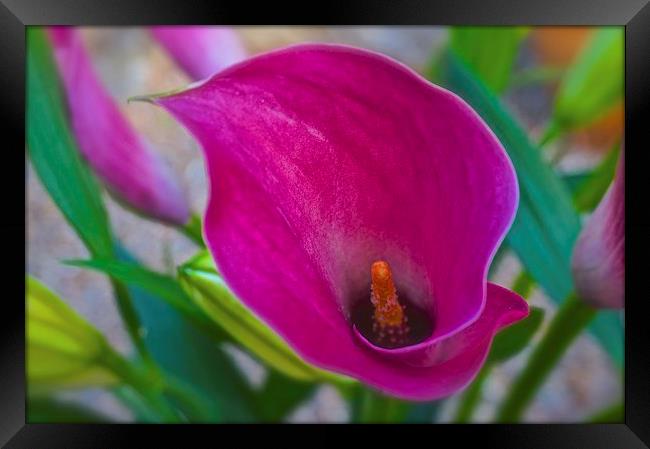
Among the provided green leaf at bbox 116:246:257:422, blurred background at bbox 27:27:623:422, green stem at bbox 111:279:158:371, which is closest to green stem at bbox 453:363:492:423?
blurred background at bbox 27:27:623:422

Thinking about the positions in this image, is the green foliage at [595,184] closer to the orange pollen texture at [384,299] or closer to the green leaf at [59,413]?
the orange pollen texture at [384,299]

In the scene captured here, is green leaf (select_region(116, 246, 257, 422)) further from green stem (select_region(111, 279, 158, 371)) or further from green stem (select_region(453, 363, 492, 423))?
green stem (select_region(453, 363, 492, 423))

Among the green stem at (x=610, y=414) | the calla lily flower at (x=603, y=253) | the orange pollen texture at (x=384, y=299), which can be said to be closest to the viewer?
the orange pollen texture at (x=384, y=299)

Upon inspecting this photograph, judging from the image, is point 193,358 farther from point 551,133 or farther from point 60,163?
point 551,133

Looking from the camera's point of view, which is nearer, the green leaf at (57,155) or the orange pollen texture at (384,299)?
the orange pollen texture at (384,299)

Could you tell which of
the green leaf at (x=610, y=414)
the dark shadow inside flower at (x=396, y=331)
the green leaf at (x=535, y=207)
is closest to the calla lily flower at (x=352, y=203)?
the dark shadow inside flower at (x=396, y=331)

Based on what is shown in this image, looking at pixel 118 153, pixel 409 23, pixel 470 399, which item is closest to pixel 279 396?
pixel 470 399
